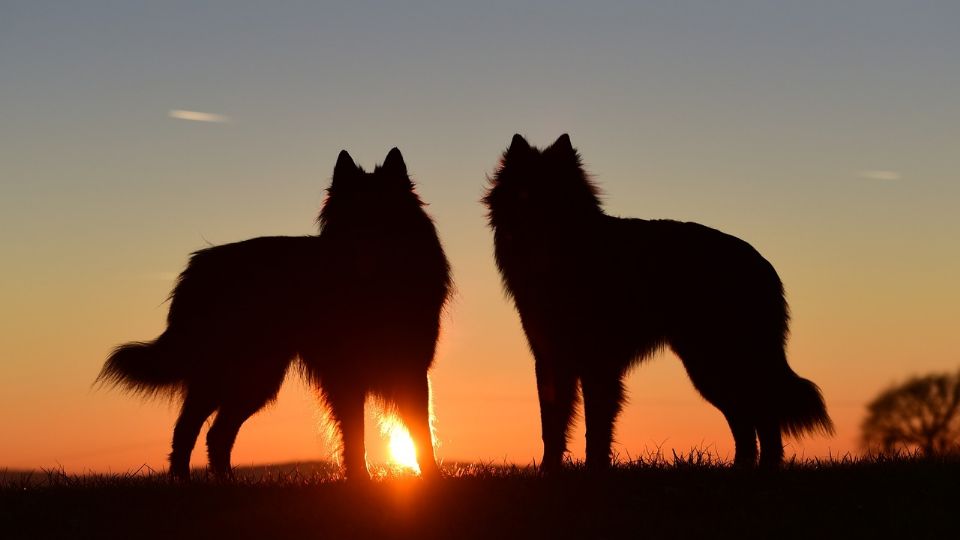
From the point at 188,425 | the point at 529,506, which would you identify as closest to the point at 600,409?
the point at 529,506

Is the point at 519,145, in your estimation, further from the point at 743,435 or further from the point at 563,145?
the point at 743,435

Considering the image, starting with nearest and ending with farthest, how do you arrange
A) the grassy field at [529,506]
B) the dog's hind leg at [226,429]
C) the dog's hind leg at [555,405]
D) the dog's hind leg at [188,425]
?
the grassy field at [529,506] < the dog's hind leg at [555,405] < the dog's hind leg at [188,425] < the dog's hind leg at [226,429]

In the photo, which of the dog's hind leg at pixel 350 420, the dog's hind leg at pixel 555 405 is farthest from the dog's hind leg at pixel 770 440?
the dog's hind leg at pixel 350 420

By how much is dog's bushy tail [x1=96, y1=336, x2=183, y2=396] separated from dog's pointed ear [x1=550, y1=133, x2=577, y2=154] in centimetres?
393

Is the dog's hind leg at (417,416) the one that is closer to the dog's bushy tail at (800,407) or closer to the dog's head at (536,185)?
the dog's head at (536,185)

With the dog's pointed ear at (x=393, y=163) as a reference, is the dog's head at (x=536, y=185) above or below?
below

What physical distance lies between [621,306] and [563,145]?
1409 millimetres

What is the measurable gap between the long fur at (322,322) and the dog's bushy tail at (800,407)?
3.14 meters

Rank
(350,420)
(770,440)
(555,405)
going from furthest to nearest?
(770,440) → (350,420) → (555,405)

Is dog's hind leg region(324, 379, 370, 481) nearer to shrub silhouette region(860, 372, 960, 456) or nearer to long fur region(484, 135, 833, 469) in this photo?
long fur region(484, 135, 833, 469)

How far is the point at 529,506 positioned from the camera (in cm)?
650

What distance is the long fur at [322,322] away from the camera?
836 cm

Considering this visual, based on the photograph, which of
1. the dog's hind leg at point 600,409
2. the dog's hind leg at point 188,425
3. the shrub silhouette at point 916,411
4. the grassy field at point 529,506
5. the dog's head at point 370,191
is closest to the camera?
the grassy field at point 529,506

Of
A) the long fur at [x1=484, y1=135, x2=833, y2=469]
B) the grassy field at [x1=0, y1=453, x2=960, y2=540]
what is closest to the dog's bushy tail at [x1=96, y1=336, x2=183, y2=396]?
the grassy field at [x1=0, y1=453, x2=960, y2=540]
